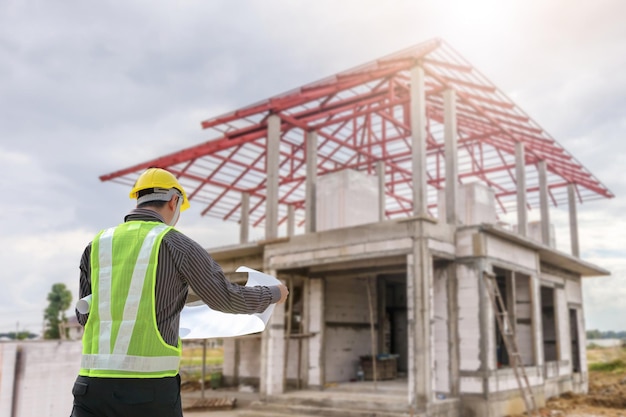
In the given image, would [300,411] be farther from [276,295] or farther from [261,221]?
[261,221]

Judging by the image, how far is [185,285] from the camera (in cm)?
238

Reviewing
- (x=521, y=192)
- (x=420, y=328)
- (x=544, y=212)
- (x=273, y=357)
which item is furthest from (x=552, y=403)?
(x=273, y=357)

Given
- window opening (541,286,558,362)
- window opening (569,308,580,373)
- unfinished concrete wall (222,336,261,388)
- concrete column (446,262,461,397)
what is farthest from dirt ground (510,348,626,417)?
unfinished concrete wall (222,336,261,388)

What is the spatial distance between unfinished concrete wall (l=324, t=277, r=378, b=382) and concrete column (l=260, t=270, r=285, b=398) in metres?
1.58

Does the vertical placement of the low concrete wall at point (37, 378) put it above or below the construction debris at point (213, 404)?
above

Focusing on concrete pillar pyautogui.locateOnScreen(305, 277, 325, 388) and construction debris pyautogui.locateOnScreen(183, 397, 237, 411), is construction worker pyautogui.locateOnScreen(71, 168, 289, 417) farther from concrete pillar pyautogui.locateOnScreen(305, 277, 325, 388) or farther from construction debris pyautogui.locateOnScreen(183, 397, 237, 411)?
construction debris pyautogui.locateOnScreen(183, 397, 237, 411)

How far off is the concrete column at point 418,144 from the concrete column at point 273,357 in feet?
14.5

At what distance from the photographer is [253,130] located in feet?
56.0

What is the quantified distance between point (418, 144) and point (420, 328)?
3816 millimetres

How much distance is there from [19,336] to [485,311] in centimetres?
3141

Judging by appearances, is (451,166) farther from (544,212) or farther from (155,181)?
(155,181)

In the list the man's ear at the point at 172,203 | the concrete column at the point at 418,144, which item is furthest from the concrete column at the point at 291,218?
the man's ear at the point at 172,203

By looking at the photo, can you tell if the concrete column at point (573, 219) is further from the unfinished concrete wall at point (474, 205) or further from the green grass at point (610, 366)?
the green grass at point (610, 366)

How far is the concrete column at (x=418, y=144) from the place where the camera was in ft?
41.4
